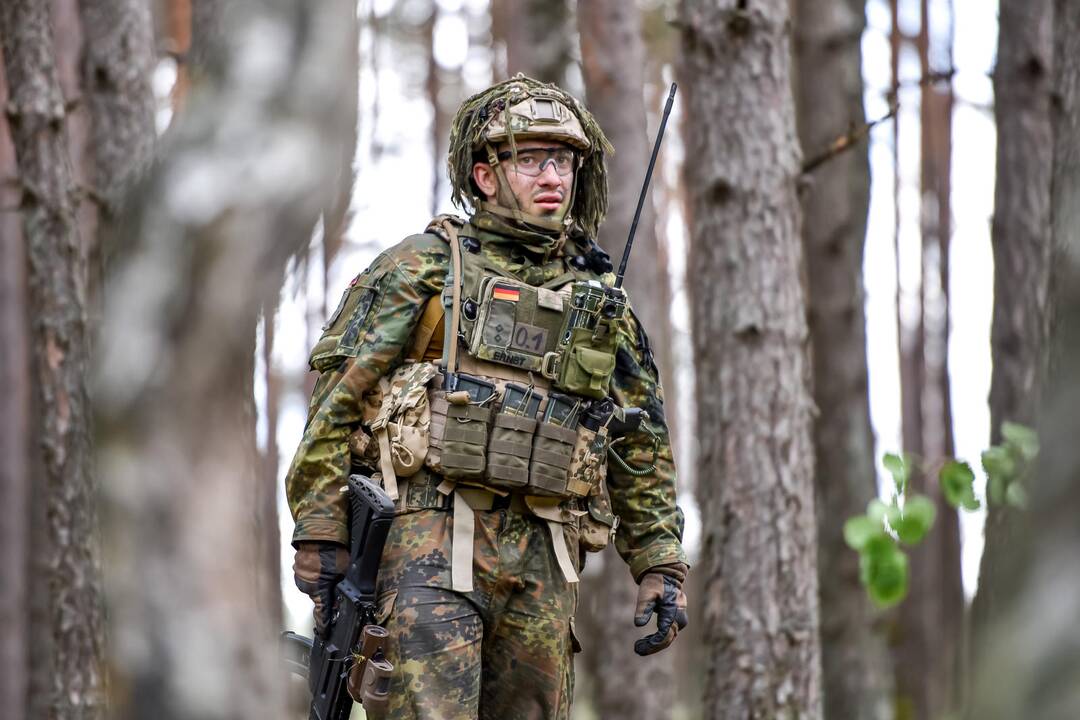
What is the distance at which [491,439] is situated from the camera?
4.64 m

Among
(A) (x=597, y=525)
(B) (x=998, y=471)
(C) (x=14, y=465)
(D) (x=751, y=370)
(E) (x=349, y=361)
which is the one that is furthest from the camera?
(C) (x=14, y=465)

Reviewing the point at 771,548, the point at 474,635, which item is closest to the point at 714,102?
the point at 771,548

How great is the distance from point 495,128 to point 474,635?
5.46 feet

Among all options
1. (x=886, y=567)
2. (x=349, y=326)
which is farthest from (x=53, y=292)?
(x=886, y=567)

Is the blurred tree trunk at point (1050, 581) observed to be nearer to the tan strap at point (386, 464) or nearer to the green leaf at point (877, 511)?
the green leaf at point (877, 511)

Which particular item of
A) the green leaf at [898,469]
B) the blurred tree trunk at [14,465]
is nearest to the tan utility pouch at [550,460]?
the green leaf at [898,469]

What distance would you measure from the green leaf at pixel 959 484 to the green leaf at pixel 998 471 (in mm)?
50

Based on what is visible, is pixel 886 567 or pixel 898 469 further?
pixel 898 469

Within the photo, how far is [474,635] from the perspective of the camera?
459 cm

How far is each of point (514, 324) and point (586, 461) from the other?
1.66ft

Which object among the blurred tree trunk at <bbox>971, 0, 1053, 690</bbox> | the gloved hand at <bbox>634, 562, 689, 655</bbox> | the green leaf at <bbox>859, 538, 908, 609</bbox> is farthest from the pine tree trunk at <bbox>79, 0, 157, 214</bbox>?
the green leaf at <bbox>859, 538, 908, 609</bbox>

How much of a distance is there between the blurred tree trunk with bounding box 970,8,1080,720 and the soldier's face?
11.6 feet

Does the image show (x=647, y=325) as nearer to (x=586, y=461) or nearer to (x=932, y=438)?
(x=586, y=461)

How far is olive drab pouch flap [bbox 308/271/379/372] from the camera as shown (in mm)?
4766
